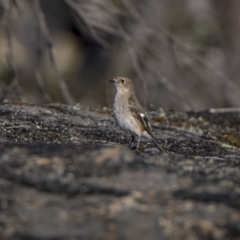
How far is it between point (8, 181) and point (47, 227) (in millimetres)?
517

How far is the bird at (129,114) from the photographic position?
23.0ft

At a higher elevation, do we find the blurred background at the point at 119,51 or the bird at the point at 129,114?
the blurred background at the point at 119,51

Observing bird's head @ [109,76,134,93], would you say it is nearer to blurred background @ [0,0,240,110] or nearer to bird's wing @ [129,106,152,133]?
bird's wing @ [129,106,152,133]

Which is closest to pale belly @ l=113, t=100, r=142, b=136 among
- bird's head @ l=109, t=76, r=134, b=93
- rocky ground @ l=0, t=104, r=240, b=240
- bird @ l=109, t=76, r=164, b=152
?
bird @ l=109, t=76, r=164, b=152

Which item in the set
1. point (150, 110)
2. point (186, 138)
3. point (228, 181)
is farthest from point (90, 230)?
point (150, 110)

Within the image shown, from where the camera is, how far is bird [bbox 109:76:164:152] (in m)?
7.00

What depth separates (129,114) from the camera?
744cm

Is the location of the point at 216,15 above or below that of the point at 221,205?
above

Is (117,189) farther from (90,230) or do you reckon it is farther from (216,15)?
(216,15)

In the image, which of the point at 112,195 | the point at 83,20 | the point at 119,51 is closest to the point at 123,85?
the point at 83,20

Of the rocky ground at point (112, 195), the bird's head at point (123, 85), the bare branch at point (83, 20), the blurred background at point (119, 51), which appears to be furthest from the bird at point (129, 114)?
the blurred background at point (119, 51)

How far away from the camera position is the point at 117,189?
167 inches

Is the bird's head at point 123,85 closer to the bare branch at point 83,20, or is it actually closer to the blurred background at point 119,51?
the bare branch at point 83,20

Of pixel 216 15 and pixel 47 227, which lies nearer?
pixel 47 227
